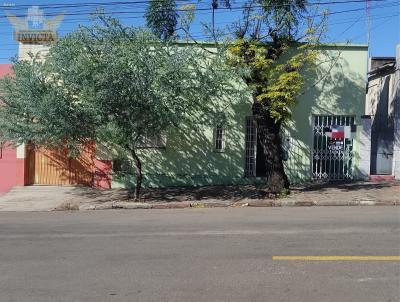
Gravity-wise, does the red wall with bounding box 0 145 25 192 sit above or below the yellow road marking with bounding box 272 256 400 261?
above

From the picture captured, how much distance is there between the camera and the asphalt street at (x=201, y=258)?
5977mm


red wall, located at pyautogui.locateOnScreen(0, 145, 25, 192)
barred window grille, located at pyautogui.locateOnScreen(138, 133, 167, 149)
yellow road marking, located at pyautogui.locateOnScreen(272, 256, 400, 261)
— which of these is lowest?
yellow road marking, located at pyautogui.locateOnScreen(272, 256, 400, 261)

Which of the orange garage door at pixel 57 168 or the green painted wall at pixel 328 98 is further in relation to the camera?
the orange garage door at pixel 57 168

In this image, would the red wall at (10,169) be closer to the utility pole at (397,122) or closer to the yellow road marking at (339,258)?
the utility pole at (397,122)

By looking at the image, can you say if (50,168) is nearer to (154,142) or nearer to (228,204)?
(154,142)

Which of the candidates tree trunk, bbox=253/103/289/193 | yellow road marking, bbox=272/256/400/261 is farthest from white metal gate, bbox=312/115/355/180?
yellow road marking, bbox=272/256/400/261

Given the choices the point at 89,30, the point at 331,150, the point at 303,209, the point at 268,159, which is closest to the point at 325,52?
the point at 331,150

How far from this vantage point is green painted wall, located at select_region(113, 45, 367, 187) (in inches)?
736

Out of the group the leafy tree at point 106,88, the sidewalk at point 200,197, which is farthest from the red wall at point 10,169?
the leafy tree at point 106,88

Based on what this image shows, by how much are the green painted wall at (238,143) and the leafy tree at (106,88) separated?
3327 millimetres

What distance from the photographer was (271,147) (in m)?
16.4

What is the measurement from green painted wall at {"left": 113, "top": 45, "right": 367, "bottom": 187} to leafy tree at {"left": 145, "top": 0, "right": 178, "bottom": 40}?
3.36 meters

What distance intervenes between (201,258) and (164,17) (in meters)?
12.0

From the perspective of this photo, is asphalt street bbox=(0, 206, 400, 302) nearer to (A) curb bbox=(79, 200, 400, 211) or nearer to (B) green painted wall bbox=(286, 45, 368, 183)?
(A) curb bbox=(79, 200, 400, 211)
